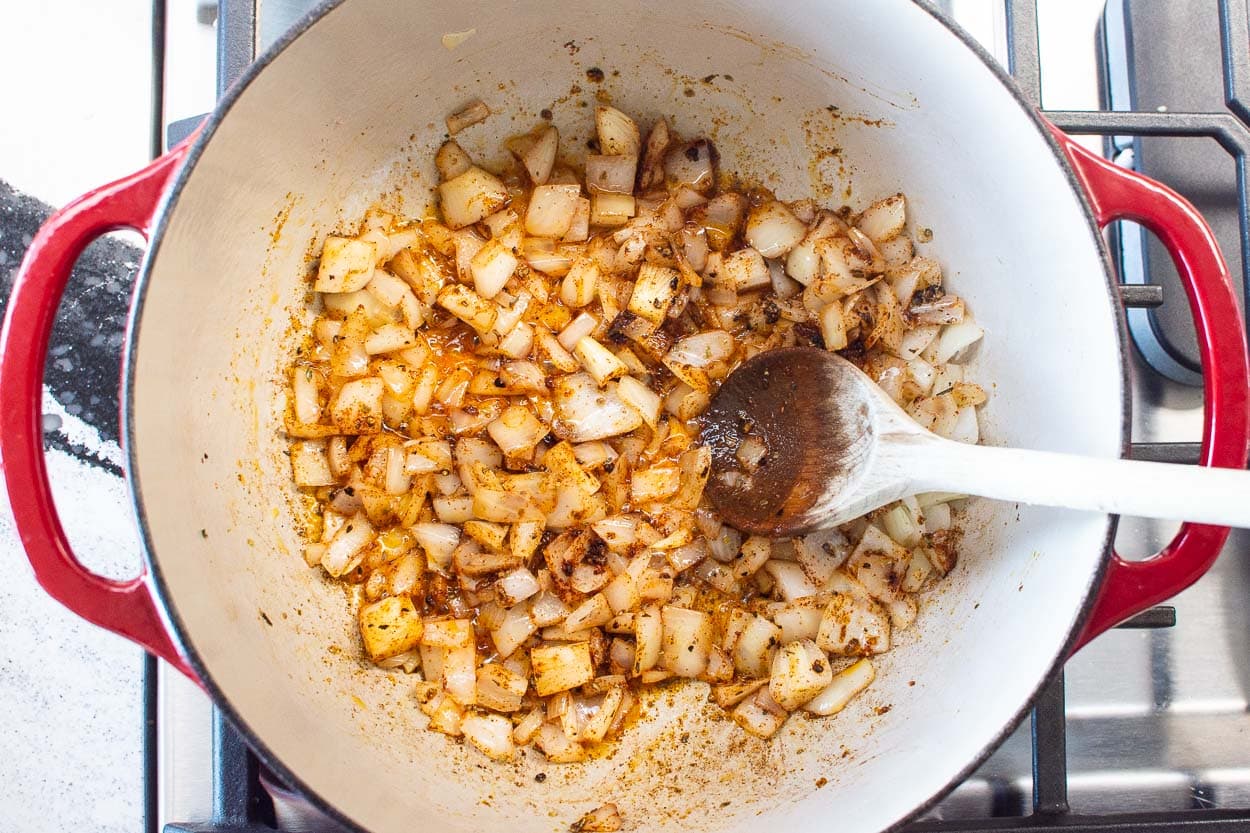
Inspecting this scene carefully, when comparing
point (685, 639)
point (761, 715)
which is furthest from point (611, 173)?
point (761, 715)

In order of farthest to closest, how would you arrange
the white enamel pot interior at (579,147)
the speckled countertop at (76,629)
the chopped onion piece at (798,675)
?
1. the speckled countertop at (76,629)
2. the chopped onion piece at (798,675)
3. the white enamel pot interior at (579,147)

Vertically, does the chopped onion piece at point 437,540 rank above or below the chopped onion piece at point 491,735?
above

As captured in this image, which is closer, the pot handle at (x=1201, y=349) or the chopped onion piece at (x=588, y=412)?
the pot handle at (x=1201, y=349)

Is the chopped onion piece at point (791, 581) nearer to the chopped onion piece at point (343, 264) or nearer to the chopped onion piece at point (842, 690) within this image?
the chopped onion piece at point (842, 690)

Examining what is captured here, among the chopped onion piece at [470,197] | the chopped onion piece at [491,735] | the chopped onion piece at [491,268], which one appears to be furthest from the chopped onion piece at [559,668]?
the chopped onion piece at [470,197]

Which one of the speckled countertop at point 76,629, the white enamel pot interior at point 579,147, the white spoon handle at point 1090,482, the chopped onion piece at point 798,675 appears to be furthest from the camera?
the speckled countertop at point 76,629

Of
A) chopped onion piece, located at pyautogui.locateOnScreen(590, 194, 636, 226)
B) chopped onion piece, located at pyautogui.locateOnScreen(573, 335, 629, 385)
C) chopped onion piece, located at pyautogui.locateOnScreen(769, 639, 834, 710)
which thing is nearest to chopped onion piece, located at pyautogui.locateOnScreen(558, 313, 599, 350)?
chopped onion piece, located at pyautogui.locateOnScreen(573, 335, 629, 385)

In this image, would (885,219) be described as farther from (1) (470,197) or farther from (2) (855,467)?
(1) (470,197)
